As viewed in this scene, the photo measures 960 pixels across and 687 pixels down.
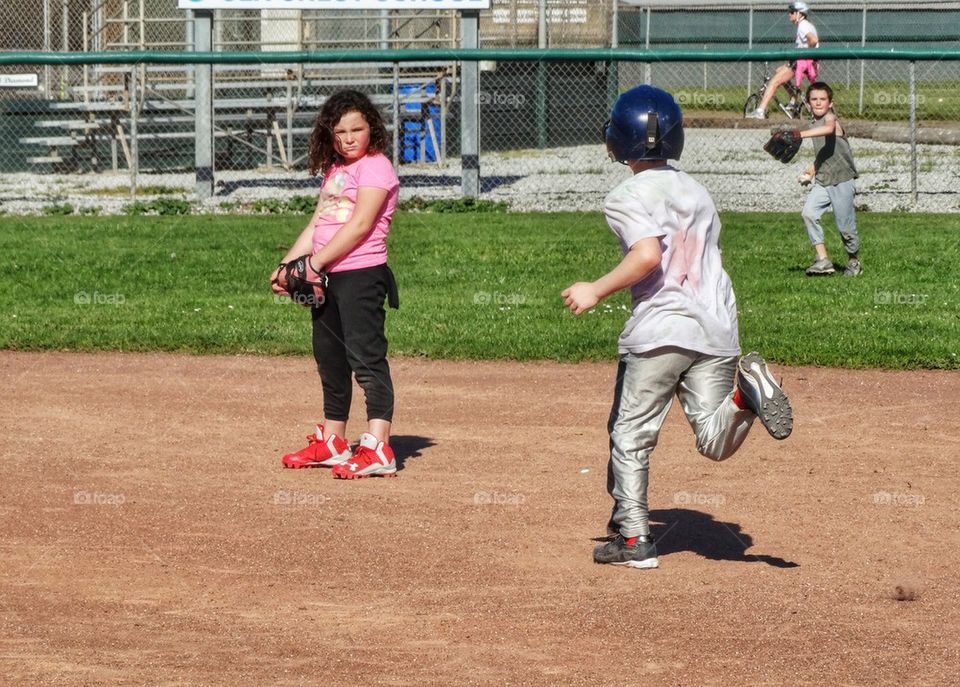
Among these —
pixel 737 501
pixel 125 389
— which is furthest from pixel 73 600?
pixel 125 389

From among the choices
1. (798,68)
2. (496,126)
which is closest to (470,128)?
(798,68)

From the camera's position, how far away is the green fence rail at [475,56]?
15.7 m

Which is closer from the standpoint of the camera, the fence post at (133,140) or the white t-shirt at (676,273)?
the white t-shirt at (676,273)

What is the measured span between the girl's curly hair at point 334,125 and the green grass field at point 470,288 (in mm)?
3394

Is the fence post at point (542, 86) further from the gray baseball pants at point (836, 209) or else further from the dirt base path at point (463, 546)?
the dirt base path at point (463, 546)

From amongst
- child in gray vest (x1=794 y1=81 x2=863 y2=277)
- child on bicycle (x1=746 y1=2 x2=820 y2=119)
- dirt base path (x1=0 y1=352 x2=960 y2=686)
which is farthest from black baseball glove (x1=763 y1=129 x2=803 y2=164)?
child on bicycle (x1=746 y1=2 x2=820 y2=119)

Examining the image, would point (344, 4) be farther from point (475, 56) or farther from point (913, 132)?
point (913, 132)

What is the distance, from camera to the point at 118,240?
1457 centimetres

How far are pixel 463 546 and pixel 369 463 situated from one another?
118cm

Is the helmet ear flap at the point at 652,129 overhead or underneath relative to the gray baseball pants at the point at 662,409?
overhead

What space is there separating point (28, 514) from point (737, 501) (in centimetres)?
313

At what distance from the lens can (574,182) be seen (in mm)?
18438

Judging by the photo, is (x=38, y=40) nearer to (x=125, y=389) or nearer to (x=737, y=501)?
(x=125, y=389)

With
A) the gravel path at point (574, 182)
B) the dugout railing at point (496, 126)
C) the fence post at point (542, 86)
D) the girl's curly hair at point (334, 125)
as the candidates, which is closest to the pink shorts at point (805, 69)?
the dugout railing at point (496, 126)
